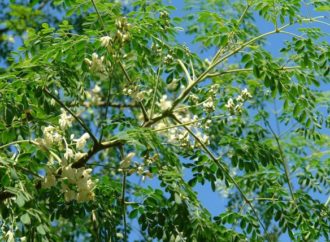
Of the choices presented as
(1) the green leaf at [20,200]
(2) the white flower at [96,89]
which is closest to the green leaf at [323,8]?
(1) the green leaf at [20,200]

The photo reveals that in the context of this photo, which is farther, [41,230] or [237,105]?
[237,105]

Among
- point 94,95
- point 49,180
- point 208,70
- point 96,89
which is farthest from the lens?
point 94,95

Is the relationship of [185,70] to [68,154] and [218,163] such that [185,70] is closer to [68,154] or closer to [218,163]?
[218,163]

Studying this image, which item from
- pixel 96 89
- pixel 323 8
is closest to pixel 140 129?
pixel 323 8

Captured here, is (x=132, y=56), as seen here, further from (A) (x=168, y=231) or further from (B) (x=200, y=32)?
(B) (x=200, y=32)

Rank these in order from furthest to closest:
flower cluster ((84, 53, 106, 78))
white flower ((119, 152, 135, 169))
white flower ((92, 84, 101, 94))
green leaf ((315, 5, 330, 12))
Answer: white flower ((92, 84, 101, 94))
green leaf ((315, 5, 330, 12))
flower cluster ((84, 53, 106, 78))
white flower ((119, 152, 135, 169))

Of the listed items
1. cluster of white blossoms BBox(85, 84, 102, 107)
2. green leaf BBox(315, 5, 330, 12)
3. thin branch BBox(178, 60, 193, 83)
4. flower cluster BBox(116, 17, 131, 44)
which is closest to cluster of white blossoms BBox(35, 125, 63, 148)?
flower cluster BBox(116, 17, 131, 44)

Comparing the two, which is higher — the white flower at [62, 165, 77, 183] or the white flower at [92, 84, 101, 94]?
the white flower at [92, 84, 101, 94]

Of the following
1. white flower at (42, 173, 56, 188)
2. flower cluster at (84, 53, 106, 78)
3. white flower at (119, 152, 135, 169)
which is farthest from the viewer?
flower cluster at (84, 53, 106, 78)

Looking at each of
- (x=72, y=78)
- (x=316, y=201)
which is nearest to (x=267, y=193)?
(x=316, y=201)

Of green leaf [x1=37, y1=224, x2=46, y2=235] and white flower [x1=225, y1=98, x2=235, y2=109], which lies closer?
green leaf [x1=37, y1=224, x2=46, y2=235]

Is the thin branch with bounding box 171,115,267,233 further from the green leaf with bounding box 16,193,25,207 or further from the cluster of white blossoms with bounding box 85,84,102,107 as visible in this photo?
the cluster of white blossoms with bounding box 85,84,102,107

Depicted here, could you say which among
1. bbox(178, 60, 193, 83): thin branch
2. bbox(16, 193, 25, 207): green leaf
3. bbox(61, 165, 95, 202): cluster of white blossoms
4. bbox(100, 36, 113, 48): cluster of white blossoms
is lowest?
bbox(16, 193, 25, 207): green leaf

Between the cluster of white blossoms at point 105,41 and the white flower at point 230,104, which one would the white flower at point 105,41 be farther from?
the white flower at point 230,104
